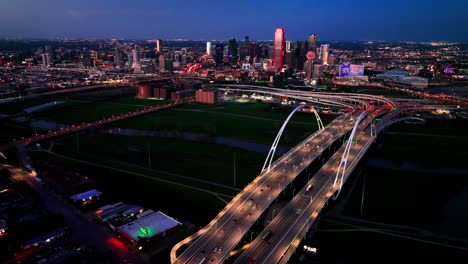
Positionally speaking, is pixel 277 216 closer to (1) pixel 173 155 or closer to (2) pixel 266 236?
(2) pixel 266 236

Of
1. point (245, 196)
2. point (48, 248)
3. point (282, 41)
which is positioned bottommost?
point (48, 248)

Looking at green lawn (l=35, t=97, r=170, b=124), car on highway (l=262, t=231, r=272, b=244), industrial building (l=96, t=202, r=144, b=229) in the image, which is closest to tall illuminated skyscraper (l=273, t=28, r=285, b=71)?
green lawn (l=35, t=97, r=170, b=124)

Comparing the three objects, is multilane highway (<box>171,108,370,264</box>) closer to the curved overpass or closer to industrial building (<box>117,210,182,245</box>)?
the curved overpass

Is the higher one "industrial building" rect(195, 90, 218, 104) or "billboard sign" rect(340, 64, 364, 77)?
"billboard sign" rect(340, 64, 364, 77)

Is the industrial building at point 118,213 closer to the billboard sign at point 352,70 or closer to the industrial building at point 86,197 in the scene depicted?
the industrial building at point 86,197

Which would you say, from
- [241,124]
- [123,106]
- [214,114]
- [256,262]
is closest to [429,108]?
[241,124]

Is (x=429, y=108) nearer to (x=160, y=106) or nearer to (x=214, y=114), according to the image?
(x=214, y=114)

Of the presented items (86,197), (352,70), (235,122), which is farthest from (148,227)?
(352,70)

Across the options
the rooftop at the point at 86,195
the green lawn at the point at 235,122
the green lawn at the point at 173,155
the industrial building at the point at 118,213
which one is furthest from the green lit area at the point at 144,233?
the green lawn at the point at 235,122
